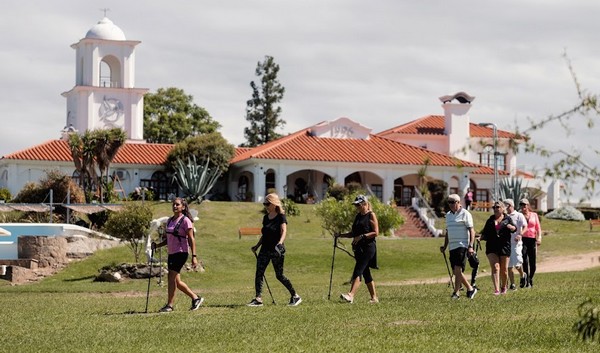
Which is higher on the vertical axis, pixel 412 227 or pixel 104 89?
pixel 104 89

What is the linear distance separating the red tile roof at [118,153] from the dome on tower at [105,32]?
787 cm

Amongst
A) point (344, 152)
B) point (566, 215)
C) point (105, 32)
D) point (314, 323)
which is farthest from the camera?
point (105, 32)

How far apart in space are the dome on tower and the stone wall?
41452mm

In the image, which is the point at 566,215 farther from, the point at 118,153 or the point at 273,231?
the point at 273,231

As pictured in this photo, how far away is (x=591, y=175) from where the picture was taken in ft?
21.9

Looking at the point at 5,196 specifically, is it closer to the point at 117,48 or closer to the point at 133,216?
the point at 117,48

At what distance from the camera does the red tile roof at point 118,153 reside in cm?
6291

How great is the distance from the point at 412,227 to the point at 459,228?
3653 cm

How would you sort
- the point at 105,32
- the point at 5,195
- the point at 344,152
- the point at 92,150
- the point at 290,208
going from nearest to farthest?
the point at 290,208 → the point at 92,150 → the point at 5,195 → the point at 344,152 → the point at 105,32

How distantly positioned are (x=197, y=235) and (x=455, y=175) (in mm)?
22668

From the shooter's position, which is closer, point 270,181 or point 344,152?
point 270,181

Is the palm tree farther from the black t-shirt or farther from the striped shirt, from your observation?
the black t-shirt

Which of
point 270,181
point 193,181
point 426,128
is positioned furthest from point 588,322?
point 426,128

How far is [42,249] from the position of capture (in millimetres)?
32062
